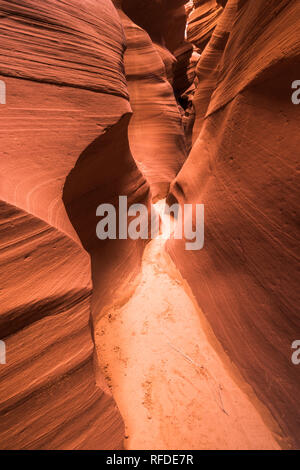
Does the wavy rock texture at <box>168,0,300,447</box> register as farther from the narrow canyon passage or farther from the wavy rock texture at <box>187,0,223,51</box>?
the wavy rock texture at <box>187,0,223,51</box>

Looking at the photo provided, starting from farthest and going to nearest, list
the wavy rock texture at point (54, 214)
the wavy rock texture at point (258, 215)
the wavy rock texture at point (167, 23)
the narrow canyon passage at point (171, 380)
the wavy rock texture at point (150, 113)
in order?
the wavy rock texture at point (167, 23), the wavy rock texture at point (150, 113), the wavy rock texture at point (258, 215), the narrow canyon passage at point (171, 380), the wavy rock texture at point (54, 214)

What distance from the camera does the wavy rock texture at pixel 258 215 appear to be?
Result: 1.51 metres

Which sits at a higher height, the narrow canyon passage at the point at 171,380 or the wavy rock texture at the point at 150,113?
the wavy rock texture at the point at 150,113

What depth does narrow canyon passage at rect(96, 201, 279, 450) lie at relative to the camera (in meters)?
1.38

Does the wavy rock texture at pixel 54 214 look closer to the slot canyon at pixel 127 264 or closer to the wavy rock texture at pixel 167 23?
the slot canyon at pixel 127 264

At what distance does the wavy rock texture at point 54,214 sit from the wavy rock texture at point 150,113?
9.10ft

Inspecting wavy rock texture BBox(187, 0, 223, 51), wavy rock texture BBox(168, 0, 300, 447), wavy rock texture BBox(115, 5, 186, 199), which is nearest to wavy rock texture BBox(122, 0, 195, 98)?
wavy rock texture BBox(187, 0, 223, 51)

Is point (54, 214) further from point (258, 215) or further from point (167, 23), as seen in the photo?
point (167, 23)

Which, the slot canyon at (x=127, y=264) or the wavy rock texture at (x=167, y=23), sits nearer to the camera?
the slot canyon at (x=127, y=264)

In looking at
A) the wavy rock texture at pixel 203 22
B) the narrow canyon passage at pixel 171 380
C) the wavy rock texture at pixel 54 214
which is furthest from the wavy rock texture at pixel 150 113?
the wavy rock texture at pixel 203 22

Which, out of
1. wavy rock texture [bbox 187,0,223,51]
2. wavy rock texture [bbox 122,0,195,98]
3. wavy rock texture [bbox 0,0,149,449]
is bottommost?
wavy rock texture [bbox 0,0,149,449]

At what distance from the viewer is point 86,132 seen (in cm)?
185

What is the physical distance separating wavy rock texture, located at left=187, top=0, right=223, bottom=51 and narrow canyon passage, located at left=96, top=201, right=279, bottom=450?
907 cm

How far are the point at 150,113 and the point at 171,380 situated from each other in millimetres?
5439
